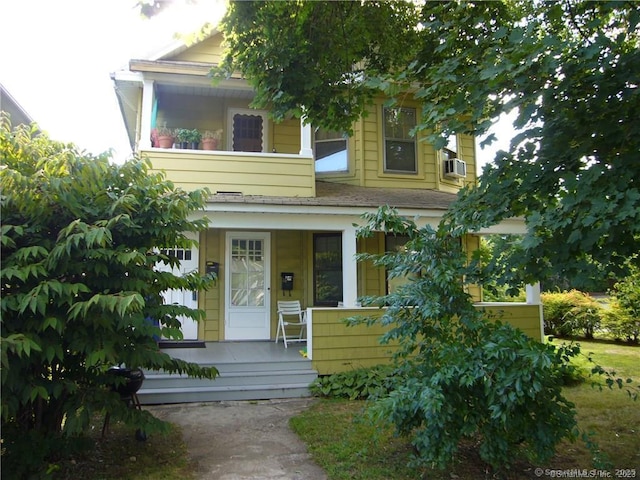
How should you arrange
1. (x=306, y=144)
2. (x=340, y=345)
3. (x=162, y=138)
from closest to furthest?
(x=340, y=345) → (x=162, y=138) → (x=306, y=144)

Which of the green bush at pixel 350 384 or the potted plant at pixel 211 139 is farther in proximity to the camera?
the potted plant at pixel 211 139

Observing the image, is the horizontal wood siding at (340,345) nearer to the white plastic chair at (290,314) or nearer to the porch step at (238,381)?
the porch step at (238,381)

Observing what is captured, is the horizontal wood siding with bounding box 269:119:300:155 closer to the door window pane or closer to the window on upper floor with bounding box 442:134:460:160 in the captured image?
the door window pane

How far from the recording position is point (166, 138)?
8094 mm

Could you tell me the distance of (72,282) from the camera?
3.58m

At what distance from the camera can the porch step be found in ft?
20.1

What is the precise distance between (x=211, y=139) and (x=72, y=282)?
547 cm

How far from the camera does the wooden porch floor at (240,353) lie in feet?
22.9

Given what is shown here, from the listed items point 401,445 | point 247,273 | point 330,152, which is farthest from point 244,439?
point 330,152

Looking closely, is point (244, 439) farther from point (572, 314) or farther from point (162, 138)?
point (572, 314)

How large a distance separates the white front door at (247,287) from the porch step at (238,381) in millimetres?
1523

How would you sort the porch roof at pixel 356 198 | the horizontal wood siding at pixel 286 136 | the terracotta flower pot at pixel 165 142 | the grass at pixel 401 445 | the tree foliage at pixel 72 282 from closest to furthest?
the tree foliage at pixel 72 282 < the grass at pixel 401 445 < the porch roof at pixel 356 198 < the terracotta flower pot at pixel 165 142 < the horizontal wood siding at pixel 286 136

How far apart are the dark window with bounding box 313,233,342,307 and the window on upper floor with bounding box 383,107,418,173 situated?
2077mm

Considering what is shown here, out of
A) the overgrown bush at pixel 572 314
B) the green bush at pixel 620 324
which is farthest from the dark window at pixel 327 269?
the green bush at pixel 620 324
